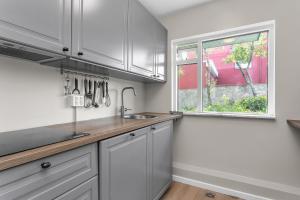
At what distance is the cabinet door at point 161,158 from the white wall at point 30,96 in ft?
2.60

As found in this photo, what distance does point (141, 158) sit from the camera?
144cm

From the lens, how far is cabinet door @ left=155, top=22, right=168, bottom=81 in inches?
85.1

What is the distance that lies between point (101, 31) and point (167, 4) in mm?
1299

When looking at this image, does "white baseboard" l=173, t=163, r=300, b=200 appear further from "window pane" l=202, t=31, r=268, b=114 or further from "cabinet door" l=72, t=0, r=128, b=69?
"cabinet door" l=72, t=0, r=128, b=69

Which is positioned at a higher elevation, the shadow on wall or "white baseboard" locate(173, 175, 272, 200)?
the shadow on wall

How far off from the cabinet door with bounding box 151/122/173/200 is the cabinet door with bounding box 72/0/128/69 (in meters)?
0.82

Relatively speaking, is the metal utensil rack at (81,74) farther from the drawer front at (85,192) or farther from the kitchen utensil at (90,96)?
the drawer front at (85,192)

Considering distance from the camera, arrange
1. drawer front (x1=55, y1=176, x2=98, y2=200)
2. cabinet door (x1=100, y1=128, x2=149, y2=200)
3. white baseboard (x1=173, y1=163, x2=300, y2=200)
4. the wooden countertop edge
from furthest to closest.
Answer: white baseboard (x1=173, y1=163, x2=300, y2=200) < cabinet door (x1=100, y1=128, x2=149, y2=200) < drawer front (x1=55, y1=176, x2=98, y2=200) < the wooden countertop edge

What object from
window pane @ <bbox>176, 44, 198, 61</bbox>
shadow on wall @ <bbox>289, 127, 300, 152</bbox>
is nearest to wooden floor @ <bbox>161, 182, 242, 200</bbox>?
shadow on wall @ <bbox>289, 127, 300, 152</bbox>

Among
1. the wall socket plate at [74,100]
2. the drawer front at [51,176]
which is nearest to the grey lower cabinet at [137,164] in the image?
the drawer front at [51,176]

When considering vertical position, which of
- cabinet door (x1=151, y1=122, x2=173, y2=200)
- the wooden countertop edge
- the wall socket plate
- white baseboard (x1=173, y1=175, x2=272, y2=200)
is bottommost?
white baseboard (x1=173, y1=175, x2=272, y2=200)

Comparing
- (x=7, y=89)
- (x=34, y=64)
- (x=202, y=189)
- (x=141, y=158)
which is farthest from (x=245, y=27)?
(x=7, y=89)

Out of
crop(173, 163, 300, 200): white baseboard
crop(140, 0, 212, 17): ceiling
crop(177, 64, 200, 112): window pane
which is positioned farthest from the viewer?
crop(177, 64, 200, 112): window pane

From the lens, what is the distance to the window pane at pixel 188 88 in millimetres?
2330
